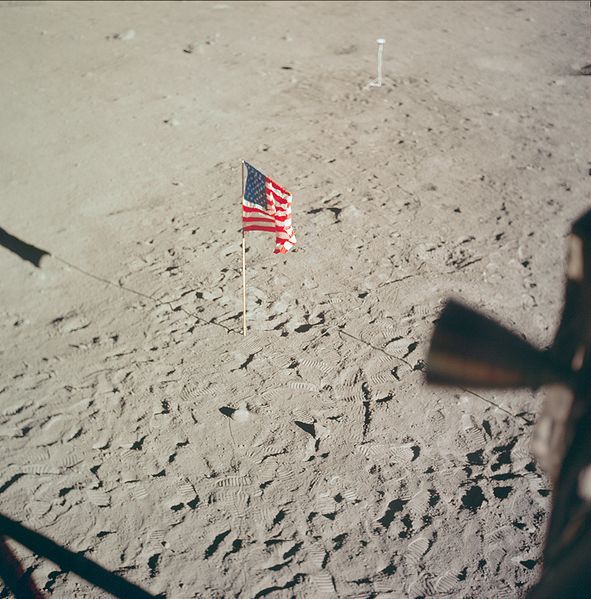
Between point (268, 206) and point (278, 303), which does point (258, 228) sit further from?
point (278, 303)

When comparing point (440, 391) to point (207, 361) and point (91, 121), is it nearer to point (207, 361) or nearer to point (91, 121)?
point (207, 361)

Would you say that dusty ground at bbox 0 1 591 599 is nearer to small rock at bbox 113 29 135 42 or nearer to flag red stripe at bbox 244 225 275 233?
small rock at bbox 113 29 135 42

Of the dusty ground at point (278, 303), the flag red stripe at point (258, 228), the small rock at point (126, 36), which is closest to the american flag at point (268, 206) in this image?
the flag red stripe at point (258, 228)

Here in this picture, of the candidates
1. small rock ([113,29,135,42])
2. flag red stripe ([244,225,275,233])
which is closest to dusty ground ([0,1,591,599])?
small rock ([113,29,135,42])

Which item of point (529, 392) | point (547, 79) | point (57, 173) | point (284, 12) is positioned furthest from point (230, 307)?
point (284, 12)

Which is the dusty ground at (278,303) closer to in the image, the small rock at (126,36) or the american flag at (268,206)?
the small rock at (126,36)

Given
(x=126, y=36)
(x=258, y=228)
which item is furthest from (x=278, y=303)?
(x=126, y=36)
